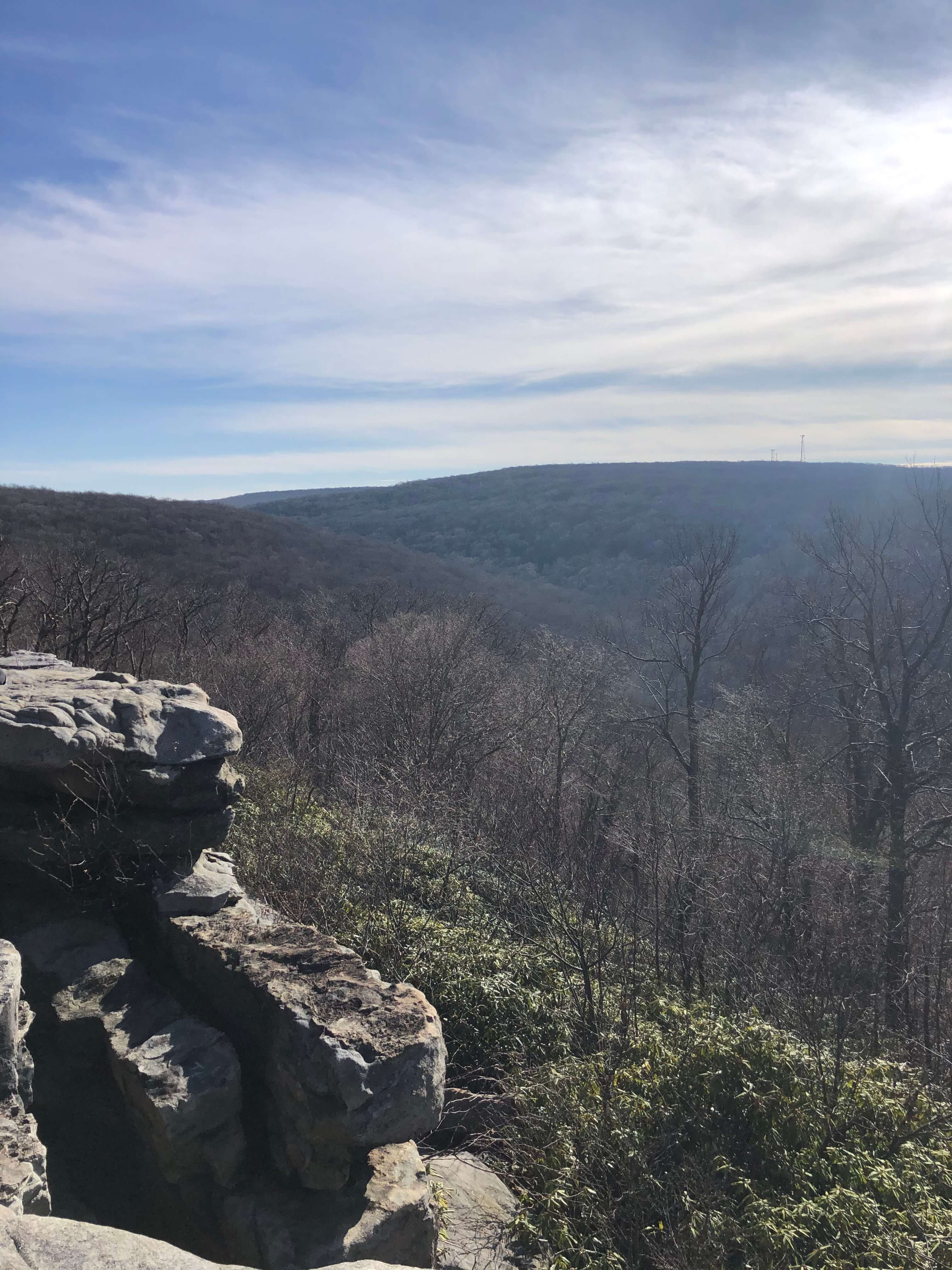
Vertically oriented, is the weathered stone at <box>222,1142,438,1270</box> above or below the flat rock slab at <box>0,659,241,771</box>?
below

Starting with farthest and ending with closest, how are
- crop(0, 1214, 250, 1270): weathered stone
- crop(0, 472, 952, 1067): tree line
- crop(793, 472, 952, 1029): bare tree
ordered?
1. crop(793, 472, 952, 1029): bare tree
2. crop(0, 472, 952, 1067): tree line
3. crop(0, 1214, 250, 1270): weathered stone

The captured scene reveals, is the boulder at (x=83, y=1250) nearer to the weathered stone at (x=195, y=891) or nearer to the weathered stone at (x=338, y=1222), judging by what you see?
the weathered stone at (x=338, y=1222)

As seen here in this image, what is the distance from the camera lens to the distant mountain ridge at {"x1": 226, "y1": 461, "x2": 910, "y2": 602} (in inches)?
2997

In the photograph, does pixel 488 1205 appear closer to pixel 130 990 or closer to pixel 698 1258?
pixel 698 1258

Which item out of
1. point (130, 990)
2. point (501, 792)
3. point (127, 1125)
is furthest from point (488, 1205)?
point (501, 792)

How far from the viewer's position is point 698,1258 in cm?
604

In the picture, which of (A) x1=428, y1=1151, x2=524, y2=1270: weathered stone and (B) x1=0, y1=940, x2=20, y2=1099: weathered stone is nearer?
(B) x1=0, y1=940, x2=20, y2=1099: weathered stone

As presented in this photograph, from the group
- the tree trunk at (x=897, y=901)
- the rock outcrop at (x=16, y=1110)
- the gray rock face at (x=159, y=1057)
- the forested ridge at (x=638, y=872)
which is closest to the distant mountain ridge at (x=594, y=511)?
the forested ridge at (x=638, y=872)

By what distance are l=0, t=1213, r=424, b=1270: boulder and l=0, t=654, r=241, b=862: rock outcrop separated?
3.71 m

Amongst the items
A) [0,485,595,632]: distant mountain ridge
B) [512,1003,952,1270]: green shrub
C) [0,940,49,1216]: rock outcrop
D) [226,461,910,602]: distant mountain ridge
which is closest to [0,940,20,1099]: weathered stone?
[0,940,49,1216]: rock outcrop

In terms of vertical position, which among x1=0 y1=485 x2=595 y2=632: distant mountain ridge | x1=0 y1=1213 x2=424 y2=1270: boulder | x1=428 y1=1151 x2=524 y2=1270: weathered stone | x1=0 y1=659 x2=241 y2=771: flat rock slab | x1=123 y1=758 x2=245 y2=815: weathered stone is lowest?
x1=428 y1=1151 x2=524 y2=1270: weathered stone

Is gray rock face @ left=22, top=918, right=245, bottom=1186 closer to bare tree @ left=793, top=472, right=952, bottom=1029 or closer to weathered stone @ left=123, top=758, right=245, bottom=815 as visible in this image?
weathered stone @ left=123, top=758, right=245, bottom=815

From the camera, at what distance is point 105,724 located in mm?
7164

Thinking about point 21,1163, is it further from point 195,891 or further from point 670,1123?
point 670,1123
